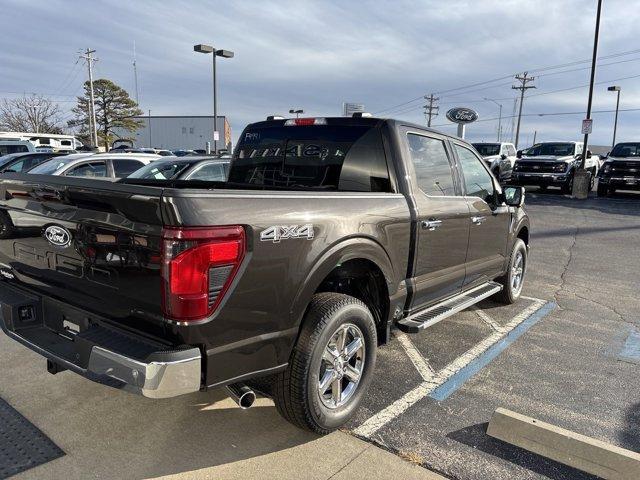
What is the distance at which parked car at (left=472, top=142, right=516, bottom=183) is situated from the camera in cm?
2045

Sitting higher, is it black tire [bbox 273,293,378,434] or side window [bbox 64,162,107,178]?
side window [bbox 64,162,107,178]

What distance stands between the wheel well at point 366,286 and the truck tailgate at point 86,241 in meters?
1.24

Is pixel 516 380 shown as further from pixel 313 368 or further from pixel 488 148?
pixel 488 148

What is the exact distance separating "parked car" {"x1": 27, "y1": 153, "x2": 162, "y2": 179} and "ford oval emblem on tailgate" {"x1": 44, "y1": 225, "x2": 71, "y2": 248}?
5.69 m

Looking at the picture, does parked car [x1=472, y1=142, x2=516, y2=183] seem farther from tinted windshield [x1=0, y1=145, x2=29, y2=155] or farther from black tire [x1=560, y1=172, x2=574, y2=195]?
tinted windshield [x1=0, y1=145, x2=29, y2=155]

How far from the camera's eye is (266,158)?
4.23 meters

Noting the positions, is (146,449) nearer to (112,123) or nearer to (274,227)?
(274,227)

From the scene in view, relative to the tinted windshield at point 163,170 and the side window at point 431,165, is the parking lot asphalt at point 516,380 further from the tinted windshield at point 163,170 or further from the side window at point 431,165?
the tinted windshield at point 163,170

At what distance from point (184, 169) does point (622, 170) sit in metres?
15.7

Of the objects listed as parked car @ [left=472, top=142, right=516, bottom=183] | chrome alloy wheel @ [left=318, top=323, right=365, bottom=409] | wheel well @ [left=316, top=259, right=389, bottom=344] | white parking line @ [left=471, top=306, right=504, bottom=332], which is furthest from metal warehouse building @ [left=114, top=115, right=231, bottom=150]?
chrome alloy wheel @ [left=318, top=323, right=365, bottom=409]

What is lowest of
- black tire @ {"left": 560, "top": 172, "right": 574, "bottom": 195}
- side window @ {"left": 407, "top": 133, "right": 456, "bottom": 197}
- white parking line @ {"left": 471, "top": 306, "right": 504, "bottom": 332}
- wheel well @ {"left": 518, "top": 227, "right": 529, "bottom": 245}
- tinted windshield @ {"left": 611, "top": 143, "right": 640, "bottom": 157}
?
white parking line @ {"left": 471, "top": 306, "right": 504, "bottom": 332}

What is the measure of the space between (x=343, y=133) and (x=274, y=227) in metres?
1.58

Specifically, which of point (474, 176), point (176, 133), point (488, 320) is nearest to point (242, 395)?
point (474, 176)

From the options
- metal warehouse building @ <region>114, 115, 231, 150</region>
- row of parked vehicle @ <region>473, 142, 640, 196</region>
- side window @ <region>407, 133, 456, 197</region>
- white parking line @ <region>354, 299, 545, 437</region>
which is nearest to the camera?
white parking line @ <region>354, 299, 545, 437</region>
